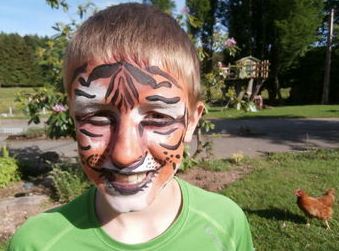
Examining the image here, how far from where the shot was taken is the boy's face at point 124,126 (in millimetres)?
1287

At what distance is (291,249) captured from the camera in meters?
4.54

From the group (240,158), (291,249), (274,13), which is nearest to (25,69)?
(274,13)

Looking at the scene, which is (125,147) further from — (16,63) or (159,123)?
(16,63)

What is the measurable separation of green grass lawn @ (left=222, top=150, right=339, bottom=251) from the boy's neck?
3285 mm

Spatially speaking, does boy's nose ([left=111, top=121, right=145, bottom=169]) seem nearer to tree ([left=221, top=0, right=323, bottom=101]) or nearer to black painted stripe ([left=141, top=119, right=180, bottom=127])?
black painted stripe ([left=141, top=119, right=180, bottom=127])

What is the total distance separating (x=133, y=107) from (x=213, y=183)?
227 inches

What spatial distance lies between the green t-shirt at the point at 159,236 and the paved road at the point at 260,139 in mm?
6759

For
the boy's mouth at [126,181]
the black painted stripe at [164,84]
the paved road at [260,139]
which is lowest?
the paved road at [260,139]

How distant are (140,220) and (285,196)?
5007mm

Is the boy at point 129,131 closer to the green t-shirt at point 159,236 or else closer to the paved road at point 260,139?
the green t-shirt at point 159,236

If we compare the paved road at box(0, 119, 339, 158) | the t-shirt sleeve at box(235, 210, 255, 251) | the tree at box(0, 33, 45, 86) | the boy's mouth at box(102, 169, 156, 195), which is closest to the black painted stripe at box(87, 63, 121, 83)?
the boy's mouth at box(102, 169, 156, 195)

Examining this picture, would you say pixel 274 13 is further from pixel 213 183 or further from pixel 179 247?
pixel 179 247

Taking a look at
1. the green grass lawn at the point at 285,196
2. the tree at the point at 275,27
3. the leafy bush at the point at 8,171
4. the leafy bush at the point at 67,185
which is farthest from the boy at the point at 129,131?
the tree at the point at 275,27

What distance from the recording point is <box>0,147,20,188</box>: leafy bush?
23.9ft
